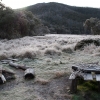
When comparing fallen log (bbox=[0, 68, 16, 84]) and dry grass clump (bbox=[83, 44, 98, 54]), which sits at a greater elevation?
fallen log (bbox=[0, 68, 16, 84])

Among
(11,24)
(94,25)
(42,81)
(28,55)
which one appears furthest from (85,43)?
(94,25)

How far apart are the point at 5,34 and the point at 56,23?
39.7m

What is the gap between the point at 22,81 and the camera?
24.6 ft

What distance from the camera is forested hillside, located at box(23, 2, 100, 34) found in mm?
67919

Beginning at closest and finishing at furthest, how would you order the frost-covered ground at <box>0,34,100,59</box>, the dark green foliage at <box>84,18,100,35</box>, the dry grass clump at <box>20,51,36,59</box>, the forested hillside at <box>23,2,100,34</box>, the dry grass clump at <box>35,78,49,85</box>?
1. the dry grass clump at <box>35,78,49,85</box>
2. the dry grass clump at <box>20,51,36,59</box>
3. the frost-covered ground at <box>0,34,100,59</box>
4. the dark green foliage at <box>84,18,100,35</box>
5. the forested hillside at <box>23,2,100,34</box>

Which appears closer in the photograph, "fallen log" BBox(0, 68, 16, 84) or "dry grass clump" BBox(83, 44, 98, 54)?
"fallen log" BBox(0, 68, 16, 84)

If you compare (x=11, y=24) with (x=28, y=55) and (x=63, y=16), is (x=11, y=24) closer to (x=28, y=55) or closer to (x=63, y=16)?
(x=28, y=55)

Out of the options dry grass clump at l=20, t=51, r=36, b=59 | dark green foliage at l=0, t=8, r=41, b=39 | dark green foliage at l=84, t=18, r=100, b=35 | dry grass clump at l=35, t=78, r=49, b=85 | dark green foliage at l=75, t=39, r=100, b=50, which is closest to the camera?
dry grass clump at l=35, t=78, r=49, b=85

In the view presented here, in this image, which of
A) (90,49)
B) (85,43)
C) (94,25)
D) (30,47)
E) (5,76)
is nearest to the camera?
(5,76)

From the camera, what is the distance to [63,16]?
248ft

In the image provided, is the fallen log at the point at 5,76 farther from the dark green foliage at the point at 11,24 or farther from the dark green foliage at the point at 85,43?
the dark green foliage at the point at 11,24

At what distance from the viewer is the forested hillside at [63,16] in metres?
67.9

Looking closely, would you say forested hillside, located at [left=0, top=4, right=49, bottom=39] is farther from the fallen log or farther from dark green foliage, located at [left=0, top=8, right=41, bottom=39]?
the fallen log

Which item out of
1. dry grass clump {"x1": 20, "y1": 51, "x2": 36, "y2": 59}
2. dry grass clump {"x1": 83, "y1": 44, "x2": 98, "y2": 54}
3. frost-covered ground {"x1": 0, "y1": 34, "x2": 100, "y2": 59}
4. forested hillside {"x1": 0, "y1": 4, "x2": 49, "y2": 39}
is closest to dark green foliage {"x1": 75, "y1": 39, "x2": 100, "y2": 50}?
frost-covered ground {"x1": 0, "y1": 34, "x2": 100, "y2": 59}
